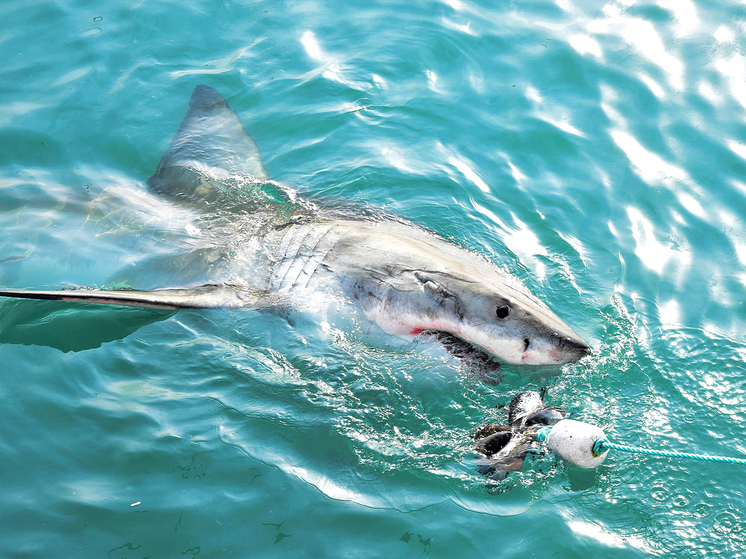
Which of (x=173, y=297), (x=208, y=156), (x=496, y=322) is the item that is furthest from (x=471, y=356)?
(x=208, y=156)

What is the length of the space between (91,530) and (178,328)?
1.56 m

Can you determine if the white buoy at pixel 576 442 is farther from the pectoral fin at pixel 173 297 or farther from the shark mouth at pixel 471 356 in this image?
the pectoral fin at pixel 173 297

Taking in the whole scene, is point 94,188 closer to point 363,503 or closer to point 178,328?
point 178,328

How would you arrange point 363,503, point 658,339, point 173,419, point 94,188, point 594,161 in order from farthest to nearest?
1. point 594,161
2. point 94,188
3. point 658,339
4. point 173,419
5. point 363,503

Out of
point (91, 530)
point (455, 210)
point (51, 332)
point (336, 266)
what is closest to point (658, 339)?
point (455, 210)

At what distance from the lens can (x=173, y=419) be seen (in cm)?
399

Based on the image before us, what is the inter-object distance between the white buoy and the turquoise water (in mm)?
250

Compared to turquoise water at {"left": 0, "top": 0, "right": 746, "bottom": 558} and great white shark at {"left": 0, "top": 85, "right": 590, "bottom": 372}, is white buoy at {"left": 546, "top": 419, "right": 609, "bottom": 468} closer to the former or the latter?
turquoise water at {"left": 0, "top": 0, "right": 746, "bottom": 558}

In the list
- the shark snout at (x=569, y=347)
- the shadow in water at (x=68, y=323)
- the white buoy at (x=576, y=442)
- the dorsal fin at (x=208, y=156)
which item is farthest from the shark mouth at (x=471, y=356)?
the dorsal fin at (x=208, y=156)

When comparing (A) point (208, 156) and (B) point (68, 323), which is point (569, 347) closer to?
A: (B) point (68, 323)

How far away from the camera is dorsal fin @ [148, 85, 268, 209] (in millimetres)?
5777

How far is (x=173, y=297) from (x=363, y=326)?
4.11ft

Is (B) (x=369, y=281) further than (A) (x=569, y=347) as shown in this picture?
Yes

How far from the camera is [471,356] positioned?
3945 mm
